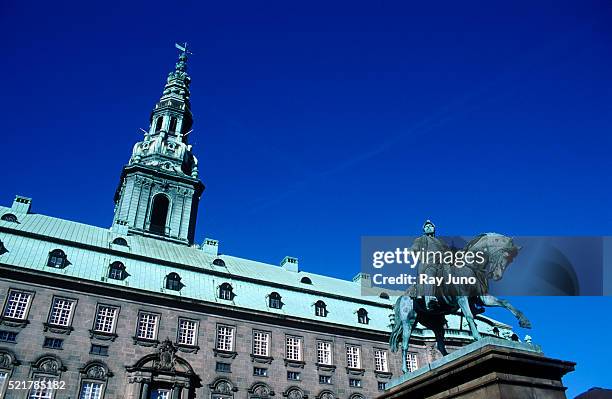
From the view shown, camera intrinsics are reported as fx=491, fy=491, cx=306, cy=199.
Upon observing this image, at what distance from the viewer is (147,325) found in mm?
39312

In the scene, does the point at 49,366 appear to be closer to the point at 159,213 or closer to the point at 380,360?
the point at 159,213

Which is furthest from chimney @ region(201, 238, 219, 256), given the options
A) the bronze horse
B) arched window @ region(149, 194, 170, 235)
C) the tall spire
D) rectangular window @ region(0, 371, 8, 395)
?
the bronze horse

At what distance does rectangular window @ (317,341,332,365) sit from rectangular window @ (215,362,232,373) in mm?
8722

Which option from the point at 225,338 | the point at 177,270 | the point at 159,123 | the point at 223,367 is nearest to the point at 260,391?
the point at 223,367

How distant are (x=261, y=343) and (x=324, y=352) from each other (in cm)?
637

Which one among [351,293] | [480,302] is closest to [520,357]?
[480,302]

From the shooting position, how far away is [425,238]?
58.2ft

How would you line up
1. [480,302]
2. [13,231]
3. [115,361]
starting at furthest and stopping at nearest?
1. [13,231]
2. [115,361]
3. [480,302]

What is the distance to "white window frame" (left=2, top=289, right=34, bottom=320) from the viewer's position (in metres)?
34.8

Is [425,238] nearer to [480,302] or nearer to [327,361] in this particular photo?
[480,302]

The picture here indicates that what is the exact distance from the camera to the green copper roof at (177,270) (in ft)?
129

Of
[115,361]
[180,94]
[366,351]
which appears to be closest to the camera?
[115,361]

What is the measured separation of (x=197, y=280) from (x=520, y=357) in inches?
1418

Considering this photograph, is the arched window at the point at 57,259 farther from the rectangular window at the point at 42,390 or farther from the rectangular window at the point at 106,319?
the rectangular window at the point at 42,390
